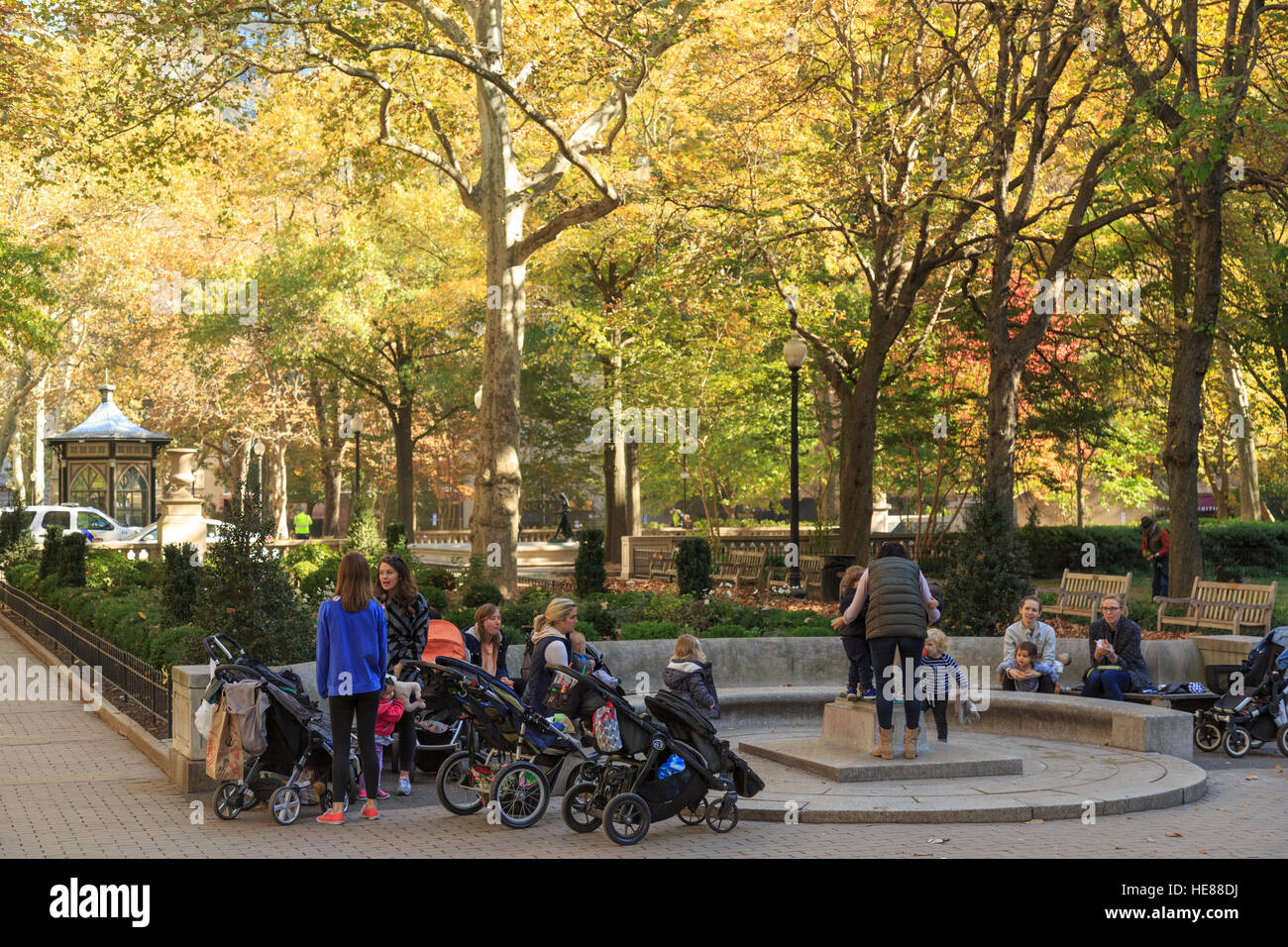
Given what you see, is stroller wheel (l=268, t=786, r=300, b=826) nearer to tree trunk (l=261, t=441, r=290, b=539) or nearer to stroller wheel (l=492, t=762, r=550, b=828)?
stroller wheel (l=492, t=762, r=550, b=828)

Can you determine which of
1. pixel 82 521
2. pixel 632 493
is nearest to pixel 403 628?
pixel 632 493

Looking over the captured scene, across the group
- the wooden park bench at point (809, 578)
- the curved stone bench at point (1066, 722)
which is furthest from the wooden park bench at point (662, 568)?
the curved stone bench at point (1066, 722)

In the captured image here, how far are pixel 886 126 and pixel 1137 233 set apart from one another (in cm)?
1006

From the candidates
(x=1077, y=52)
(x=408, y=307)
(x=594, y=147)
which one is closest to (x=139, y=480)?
(x=408, y=307)

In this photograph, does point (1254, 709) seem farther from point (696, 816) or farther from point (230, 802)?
point (230, 802)

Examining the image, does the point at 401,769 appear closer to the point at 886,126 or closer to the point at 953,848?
the point at 953,848

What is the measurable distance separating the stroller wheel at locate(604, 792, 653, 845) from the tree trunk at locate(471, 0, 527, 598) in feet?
46.2

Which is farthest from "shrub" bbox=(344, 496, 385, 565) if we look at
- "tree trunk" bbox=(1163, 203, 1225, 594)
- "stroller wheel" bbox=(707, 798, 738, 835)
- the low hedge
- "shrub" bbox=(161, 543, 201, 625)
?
"stroller wheel" bbox=(707, 798, 738, 835)

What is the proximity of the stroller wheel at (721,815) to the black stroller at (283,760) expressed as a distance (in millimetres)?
2528

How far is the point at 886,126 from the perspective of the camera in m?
21.8

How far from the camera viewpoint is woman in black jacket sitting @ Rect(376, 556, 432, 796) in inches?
410

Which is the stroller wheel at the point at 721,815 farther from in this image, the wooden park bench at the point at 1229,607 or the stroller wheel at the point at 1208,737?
the wooden park bench at the point at 1229,607

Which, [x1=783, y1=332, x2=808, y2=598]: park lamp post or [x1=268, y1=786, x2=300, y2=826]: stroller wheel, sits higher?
[x1=783, y1=332, x2=808, y2=598]: park lamp post

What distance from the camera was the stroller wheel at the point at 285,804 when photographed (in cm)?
929
